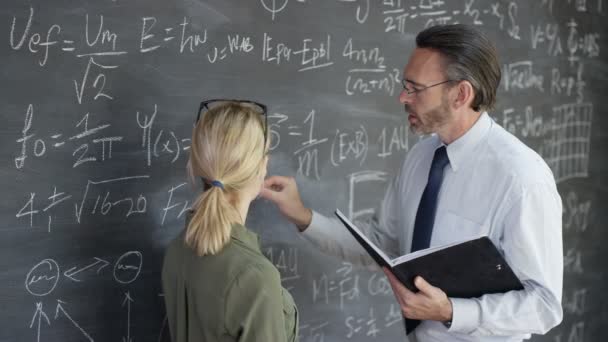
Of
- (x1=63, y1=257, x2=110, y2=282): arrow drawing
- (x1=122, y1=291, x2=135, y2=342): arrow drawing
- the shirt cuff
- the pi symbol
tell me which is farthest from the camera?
the pi symbol

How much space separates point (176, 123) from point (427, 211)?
A: 880mm

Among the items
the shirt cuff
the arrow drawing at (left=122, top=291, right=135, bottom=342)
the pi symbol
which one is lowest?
the arrow drawing at (left=122, top=291, right=135, bottom=342)

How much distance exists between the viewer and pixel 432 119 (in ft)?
6.92

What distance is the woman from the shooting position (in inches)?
62.6

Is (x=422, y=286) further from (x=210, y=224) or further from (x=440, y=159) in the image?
(x=210, y=224)

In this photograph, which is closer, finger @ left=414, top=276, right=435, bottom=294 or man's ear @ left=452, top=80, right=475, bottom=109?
finger @ left=414, top=276, right=435, bottom=294

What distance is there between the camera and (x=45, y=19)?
6.79 ft

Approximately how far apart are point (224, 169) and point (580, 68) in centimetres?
229

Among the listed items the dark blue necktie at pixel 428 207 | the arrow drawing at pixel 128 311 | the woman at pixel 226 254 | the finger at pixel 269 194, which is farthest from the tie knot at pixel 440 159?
the arrow drawing at pixel 128 311

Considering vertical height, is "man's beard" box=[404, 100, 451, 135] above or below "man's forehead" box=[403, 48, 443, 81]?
below

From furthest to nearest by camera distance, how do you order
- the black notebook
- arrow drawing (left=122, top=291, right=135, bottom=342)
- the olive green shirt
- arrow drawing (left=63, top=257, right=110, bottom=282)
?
1. arrow drawing (left=122, top=291, right=135, bottom=342)
2. arrow drawing (left=63, top=257, right=110, bottom=282)
3. the black notebook
4. the olive green shirt

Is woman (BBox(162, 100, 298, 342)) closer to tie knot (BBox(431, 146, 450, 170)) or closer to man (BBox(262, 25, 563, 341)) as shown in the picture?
man (BBox(262, 25, 563, 341))

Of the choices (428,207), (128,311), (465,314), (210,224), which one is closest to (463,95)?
(428,207)

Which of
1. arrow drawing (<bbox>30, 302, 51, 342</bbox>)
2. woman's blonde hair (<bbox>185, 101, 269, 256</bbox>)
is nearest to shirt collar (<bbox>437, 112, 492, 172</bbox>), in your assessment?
woman's blonde hair (<bbox>185, 101, 269, 256</bbox>)
